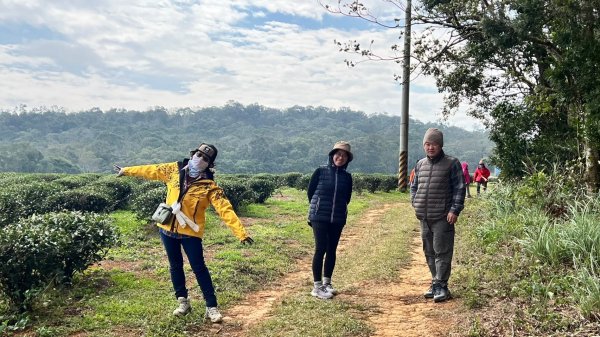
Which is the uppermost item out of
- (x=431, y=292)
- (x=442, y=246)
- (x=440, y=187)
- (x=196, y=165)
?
(x=196, y=165)

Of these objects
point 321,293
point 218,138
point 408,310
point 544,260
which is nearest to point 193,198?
point 321,293

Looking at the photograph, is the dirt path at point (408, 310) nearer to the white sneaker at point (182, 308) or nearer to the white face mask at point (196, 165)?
the white sneaker at point (182, 308)

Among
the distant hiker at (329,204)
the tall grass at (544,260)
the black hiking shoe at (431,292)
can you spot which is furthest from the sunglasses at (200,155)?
the tall grass at (544,260)

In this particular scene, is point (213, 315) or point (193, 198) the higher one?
point (193, 198)

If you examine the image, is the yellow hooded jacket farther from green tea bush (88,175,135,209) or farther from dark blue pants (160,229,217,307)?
green tea bush (88,175,135,209)

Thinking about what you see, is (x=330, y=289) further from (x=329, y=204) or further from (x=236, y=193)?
(x=236, y=193)

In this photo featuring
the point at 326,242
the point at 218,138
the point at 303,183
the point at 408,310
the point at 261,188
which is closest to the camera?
the point at 408,310

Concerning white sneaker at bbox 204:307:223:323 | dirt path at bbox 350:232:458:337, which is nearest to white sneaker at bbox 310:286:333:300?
dirt path at bbox 350:232:458:337

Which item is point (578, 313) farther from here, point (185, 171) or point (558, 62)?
point (558, 62)

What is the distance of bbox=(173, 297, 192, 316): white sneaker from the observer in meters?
4.71

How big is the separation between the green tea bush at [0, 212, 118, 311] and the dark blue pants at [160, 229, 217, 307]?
142 centimetres

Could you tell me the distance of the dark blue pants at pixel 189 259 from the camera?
180 inches

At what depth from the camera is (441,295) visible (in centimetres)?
509

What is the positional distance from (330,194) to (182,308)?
1.92 metres
